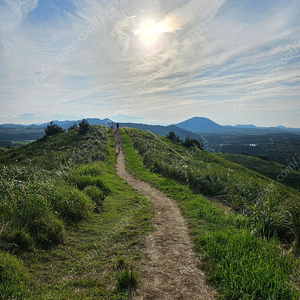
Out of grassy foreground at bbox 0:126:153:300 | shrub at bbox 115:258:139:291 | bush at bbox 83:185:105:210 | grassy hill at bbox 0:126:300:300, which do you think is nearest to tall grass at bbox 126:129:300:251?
grassy hill at bbox 0:126:300:300

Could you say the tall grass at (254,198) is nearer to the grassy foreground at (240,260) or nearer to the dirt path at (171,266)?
the grassy foreground at (240,260)

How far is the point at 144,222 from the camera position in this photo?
767 cm

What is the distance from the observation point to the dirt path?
397cm

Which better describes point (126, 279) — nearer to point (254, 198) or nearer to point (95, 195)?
point (95, 195)

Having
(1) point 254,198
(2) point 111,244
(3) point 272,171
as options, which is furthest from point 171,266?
(3) point 272,171

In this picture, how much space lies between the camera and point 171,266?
Result: 487 cm

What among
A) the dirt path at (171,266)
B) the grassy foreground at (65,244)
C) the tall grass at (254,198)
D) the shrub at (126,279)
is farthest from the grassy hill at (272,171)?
the shrub at (126,279)

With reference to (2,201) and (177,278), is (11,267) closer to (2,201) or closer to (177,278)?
(2,201)

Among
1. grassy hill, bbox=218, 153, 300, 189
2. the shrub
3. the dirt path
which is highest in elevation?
the shrub

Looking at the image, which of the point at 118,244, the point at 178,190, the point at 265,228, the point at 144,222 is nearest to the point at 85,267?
the point at 118,244

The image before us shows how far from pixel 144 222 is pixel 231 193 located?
213 inches

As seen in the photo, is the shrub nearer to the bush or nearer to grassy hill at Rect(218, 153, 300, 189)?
the bush

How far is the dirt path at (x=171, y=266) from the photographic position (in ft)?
13.0

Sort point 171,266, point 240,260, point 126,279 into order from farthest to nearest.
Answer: point 171,266 → point 240,260 → point 126,279
